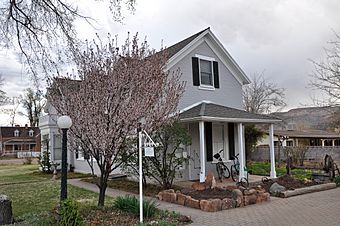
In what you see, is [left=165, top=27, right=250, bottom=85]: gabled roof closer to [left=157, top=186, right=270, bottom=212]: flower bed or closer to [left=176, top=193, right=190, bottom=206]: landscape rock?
[left=157, top=186, right=270, bottom=212]: flower bed

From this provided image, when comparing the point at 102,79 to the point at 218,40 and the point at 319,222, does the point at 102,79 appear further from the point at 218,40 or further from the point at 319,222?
the point at 218,40

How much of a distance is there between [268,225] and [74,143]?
5259mm

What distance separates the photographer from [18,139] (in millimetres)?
63531

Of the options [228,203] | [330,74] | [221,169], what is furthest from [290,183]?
[330,74]

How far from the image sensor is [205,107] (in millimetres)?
14883

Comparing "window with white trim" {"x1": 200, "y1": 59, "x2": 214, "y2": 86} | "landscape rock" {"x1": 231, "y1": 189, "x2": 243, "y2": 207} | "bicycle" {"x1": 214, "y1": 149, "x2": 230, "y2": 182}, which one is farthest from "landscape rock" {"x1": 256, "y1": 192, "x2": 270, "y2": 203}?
"window with white trim" {"x1": 200, "y1": 59, "x2": 214, "y2": 86}

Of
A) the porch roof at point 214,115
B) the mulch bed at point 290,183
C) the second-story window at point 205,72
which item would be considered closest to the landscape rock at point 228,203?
the mulch bed at point 290,183

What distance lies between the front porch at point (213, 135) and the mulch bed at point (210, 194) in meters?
2.14

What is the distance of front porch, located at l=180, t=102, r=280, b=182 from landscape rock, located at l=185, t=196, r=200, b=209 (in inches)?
123

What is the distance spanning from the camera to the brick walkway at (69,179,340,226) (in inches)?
312

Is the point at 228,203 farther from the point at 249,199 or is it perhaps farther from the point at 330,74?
the point at 330,74

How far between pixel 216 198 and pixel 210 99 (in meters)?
7.74

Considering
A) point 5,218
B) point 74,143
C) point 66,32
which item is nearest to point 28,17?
point 66,32

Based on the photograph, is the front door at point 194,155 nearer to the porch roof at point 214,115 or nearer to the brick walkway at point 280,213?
the porch roof at point 214,115
